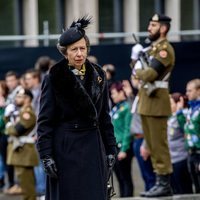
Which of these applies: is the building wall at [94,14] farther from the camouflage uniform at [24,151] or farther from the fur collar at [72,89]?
the fur collar at [72,89]

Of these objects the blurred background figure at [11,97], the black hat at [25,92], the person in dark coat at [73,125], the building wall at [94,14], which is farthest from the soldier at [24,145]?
the building wall at [94,14]

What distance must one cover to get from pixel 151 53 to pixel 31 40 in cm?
590

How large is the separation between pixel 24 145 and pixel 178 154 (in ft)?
6.95

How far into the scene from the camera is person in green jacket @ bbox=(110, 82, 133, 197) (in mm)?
11969

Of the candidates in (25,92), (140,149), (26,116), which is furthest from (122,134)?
(25,92)

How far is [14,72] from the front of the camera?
14445 millimetres

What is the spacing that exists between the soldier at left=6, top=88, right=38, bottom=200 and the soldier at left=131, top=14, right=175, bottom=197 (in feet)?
6.64

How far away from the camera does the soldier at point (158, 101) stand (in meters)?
10.7

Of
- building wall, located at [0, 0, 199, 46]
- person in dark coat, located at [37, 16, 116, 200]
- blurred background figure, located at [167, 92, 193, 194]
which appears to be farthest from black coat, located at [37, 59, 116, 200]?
building wall, located at [0, 0, 199, 46]

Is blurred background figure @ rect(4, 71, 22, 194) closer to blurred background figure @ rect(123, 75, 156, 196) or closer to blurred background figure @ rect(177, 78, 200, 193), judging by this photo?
blurred background figure @ rect(123, 75, 156, 196)

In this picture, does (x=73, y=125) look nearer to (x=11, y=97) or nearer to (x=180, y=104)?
(x=180, y=104)

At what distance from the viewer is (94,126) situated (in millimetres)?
7781

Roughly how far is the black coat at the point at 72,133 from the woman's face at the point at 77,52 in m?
0.10

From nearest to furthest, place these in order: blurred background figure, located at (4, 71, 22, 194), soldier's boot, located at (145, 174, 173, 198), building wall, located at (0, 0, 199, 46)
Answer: soldier's boot, located at (145, 174, 173, 198) → blurred background figure, located at (4, 71, 22, 194) → building wall, located at (0, 0, 199, 46)
